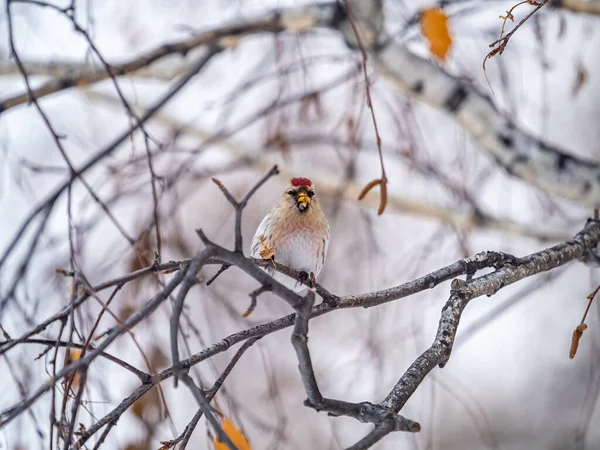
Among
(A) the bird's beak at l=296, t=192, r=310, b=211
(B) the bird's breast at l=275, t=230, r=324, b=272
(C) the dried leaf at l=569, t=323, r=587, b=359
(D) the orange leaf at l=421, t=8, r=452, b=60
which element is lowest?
(C) the dried leaf at l=569, t=323, r=587, b=359

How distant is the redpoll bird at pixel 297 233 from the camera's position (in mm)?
1284

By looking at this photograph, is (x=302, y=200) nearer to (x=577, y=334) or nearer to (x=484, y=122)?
(x=484, y=122)

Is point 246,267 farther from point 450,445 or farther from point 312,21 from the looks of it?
point 450,445

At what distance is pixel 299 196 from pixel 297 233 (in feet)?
0.25

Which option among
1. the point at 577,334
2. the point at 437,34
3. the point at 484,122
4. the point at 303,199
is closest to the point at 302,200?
the point at 303,199

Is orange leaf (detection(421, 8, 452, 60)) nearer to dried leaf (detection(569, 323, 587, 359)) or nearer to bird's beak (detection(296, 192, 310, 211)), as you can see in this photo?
bird's beak (detection(296, 192, 310, 211))

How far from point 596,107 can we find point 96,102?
8.64 ft

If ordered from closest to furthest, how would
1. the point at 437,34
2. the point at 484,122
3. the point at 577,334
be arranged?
the point at 577,334 → the point at 437,34 → the point at 484,122

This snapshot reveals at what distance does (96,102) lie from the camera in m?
2.60

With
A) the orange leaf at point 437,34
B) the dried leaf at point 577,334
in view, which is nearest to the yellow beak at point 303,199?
the orange leaf at point 437,34

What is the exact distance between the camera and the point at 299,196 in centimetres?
128

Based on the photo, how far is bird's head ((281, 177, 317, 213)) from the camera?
1285 millimetres

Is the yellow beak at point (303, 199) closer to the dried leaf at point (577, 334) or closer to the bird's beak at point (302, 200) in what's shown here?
the bird's beak at point (302, 200)

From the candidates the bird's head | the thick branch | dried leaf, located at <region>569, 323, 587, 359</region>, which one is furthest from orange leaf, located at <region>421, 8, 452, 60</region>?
dried leaf, located at <region>569, 323, 587, 359</region>
